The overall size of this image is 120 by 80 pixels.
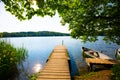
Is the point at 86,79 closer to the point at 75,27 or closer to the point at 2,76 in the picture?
the point at 75,27

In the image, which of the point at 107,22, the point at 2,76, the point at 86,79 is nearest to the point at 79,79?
the point at 86,79

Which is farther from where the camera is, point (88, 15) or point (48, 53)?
point (48, 53)

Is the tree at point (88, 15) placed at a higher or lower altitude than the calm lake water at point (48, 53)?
higher

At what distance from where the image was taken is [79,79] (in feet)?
37.6

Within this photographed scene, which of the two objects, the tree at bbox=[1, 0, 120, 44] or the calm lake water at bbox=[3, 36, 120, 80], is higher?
the tree at bbox=[1, 0, 120, 44]

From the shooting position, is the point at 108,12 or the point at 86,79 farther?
the point at 86,79

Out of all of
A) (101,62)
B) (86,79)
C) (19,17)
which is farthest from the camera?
(101,62)

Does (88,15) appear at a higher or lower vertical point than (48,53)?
higher

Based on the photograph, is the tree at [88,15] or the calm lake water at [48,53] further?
the calm lake water at [48,53]

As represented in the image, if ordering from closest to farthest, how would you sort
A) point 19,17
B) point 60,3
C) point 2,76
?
point 60,3
point 19,17
point 2,76

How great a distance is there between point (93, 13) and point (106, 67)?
674cm

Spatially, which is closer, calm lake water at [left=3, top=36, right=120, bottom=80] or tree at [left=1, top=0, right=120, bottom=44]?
tree at [left=1, top=0, right=120, bottom=44]

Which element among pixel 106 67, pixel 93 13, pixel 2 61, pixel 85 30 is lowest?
pixel 106 67

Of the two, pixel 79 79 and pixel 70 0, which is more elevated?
pixel 70 0
